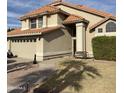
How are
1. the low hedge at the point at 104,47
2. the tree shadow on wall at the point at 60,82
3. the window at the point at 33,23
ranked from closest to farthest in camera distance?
the tree shadow on wall at the point at 60,82, the low hedge at the point at 104,47, the window at the point at 33,23

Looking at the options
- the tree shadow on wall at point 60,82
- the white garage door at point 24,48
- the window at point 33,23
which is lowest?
the tree shadow on wall at point 60,82

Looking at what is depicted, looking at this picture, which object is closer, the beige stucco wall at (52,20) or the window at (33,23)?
the beige stucco wall at (52,20)

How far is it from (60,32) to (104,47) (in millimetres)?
5972

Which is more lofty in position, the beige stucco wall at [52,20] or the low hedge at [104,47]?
the beige stucco wall at [52,20]

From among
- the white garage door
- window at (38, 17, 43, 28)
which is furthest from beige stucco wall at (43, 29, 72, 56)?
window at (38, 17, 43, 28)

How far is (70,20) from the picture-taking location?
2322cm

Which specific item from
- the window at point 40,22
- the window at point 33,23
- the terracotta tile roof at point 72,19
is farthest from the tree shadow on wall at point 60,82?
the window at point 33,23

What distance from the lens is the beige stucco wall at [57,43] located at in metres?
21.1

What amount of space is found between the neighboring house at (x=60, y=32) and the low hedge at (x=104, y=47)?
3.76 feet

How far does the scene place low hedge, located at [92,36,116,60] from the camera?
1938 centimetres

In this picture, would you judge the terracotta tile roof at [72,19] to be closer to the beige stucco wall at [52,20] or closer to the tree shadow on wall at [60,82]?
the beige stucco wall at [52,20]
